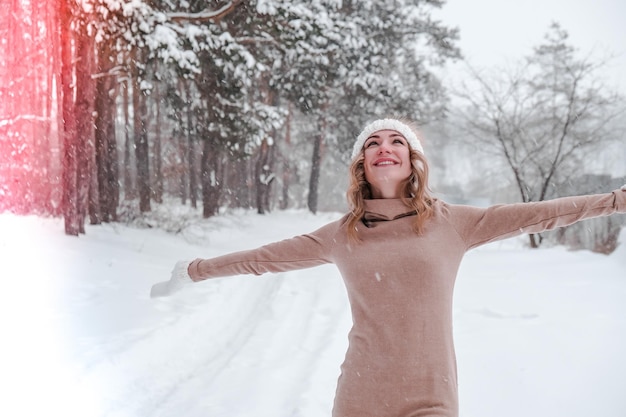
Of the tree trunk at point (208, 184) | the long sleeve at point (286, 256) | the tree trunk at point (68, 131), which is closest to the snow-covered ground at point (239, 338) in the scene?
the tree trunk at point (68, 131)

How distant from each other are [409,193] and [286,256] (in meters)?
0.68

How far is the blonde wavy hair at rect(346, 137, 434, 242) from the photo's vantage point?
2.24 metres

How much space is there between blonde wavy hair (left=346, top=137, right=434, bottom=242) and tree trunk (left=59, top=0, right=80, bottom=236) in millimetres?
8897

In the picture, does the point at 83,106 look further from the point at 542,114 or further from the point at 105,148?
the point at 542,114

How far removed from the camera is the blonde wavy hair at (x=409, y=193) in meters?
2.24

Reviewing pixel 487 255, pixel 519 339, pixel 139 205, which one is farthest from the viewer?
pixel 139 205

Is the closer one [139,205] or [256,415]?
[256,415]

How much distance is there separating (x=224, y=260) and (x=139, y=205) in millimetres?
12671

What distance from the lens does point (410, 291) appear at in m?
2.12

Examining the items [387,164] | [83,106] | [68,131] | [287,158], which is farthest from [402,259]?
[287,158]

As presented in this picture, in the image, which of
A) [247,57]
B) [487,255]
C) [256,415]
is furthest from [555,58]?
[256,415]

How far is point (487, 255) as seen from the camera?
42.5 feet

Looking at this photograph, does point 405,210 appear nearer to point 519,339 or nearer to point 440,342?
point 440,342

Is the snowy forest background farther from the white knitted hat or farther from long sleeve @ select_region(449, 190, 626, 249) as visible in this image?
long sleeve @ select_region(449, 190, 626, 249)
